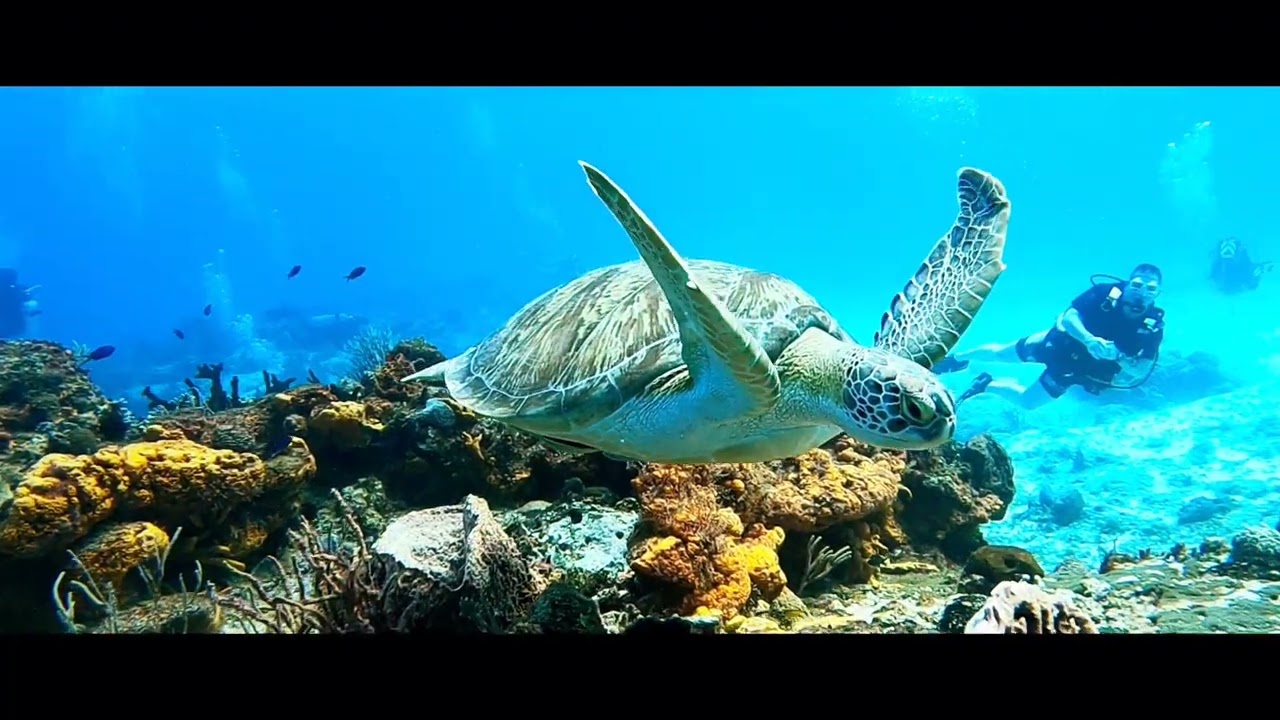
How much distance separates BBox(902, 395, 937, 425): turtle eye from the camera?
6.86 feet

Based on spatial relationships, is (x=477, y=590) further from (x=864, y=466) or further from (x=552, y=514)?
(x=864, y=466)

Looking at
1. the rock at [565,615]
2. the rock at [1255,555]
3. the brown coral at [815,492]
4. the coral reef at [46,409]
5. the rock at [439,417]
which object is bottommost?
the rock at [1255,555]

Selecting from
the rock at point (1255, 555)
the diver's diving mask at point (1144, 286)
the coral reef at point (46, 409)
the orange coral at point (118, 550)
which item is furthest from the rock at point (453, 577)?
the diver's diving mask at point (1144, 286)

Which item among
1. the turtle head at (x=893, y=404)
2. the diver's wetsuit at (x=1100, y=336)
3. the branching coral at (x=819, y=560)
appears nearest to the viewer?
the turtle head at (x=893, y=404)

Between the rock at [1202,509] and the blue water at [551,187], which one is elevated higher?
the blue water at [551,187]

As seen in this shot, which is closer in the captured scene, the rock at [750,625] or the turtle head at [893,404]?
the turtle head at [893,404]

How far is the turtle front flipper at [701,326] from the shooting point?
6.57 feet

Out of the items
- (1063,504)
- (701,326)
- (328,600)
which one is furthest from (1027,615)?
(1063,504)

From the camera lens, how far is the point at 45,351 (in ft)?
22.5

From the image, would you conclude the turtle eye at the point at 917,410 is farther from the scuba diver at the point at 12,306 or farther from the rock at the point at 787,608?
the scuba diver at the point at 12,306

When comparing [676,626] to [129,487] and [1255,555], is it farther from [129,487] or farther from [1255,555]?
[1255,555]

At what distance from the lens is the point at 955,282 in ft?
10.8

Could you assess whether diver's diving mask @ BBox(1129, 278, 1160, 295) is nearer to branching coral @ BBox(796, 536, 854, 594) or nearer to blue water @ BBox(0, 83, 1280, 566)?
branching coral @ BBox(796, 536, 854, 594)
